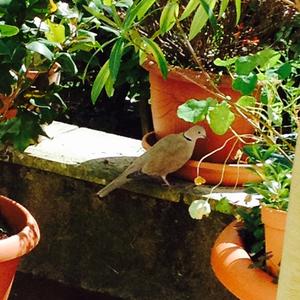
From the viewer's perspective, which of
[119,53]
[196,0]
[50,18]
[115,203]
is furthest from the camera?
[115,203]

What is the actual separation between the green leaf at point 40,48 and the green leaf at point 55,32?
9 centimetres

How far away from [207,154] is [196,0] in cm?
75

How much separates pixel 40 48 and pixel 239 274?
0.71m

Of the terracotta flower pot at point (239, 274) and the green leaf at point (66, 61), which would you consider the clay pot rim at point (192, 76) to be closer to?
the green leaf at point (66, 61)

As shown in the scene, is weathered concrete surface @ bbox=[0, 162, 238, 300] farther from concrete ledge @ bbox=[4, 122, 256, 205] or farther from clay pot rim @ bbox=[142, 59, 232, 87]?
clay pot rim @ bbox=[142, 59, 232, 87]

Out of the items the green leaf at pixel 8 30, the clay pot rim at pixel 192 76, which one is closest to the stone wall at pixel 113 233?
the clay pot rim at pixel 192 76

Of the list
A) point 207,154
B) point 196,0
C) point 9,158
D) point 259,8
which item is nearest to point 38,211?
point 9,158

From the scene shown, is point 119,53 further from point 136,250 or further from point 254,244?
point 136,250

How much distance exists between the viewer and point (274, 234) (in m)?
1.70

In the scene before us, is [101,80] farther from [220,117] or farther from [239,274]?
[239,274]

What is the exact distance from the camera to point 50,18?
216 cm

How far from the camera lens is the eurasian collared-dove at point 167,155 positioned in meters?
2.24

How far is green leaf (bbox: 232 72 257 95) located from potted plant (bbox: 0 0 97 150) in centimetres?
48

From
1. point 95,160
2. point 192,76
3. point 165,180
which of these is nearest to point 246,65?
point 192,76
